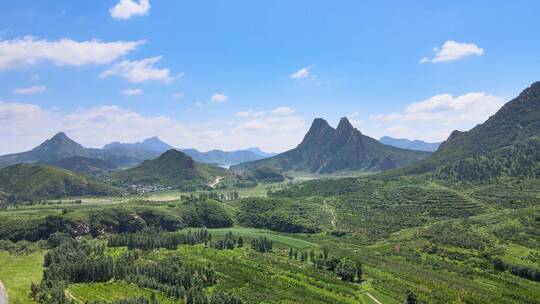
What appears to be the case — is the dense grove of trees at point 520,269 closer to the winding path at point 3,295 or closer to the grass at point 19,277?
the grass at point 19,277

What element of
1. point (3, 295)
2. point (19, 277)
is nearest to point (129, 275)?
point (3, 295)

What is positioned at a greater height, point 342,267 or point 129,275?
point 129,275

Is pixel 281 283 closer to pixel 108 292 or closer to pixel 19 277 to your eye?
pixel 108 292

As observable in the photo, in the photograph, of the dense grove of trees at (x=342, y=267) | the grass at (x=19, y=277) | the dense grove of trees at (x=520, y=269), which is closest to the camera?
the grass at (x=19, y=277)

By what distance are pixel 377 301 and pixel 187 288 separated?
233ft

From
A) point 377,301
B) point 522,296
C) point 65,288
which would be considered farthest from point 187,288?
point 522,296

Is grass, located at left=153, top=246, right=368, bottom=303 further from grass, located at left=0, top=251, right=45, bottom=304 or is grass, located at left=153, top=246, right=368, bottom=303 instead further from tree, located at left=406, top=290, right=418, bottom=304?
grass, located at left=0, top=251, right=45, bottom=304

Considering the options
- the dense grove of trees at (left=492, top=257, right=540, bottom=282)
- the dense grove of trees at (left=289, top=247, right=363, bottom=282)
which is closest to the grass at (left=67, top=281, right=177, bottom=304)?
the dense grove of trees at (left=289, top=247, right=363, bottom=282)

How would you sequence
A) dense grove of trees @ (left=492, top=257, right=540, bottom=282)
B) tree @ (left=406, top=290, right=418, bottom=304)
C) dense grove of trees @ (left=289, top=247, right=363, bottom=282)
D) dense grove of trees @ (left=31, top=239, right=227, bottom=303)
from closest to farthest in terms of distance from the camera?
1. tree @ (left=406, top=290, right=418, bottom=304)
2. dense grove of trees @ (left=31, top=239, right=227, bottom=303)
3. dense grove of trees @ (left=492, top=257, right=540, bottom=282)
4. dense grove of trees @ (left=289, top=247, right=363, bottom=282)

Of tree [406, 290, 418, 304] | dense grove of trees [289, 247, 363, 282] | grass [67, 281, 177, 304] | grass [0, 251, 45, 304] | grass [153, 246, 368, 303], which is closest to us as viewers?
tree [406, 290, 418, 304]

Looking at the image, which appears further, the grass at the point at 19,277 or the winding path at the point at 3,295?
the grass at the point at 19,277

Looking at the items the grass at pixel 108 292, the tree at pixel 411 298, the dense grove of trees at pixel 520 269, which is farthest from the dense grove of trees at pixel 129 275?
the dense grove of trees at pixel 520 269

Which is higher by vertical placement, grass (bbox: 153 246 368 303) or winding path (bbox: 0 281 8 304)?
winding path (bbox: 0 281 8 304)

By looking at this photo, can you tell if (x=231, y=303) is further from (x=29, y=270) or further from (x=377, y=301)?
(x=29, y=270)
